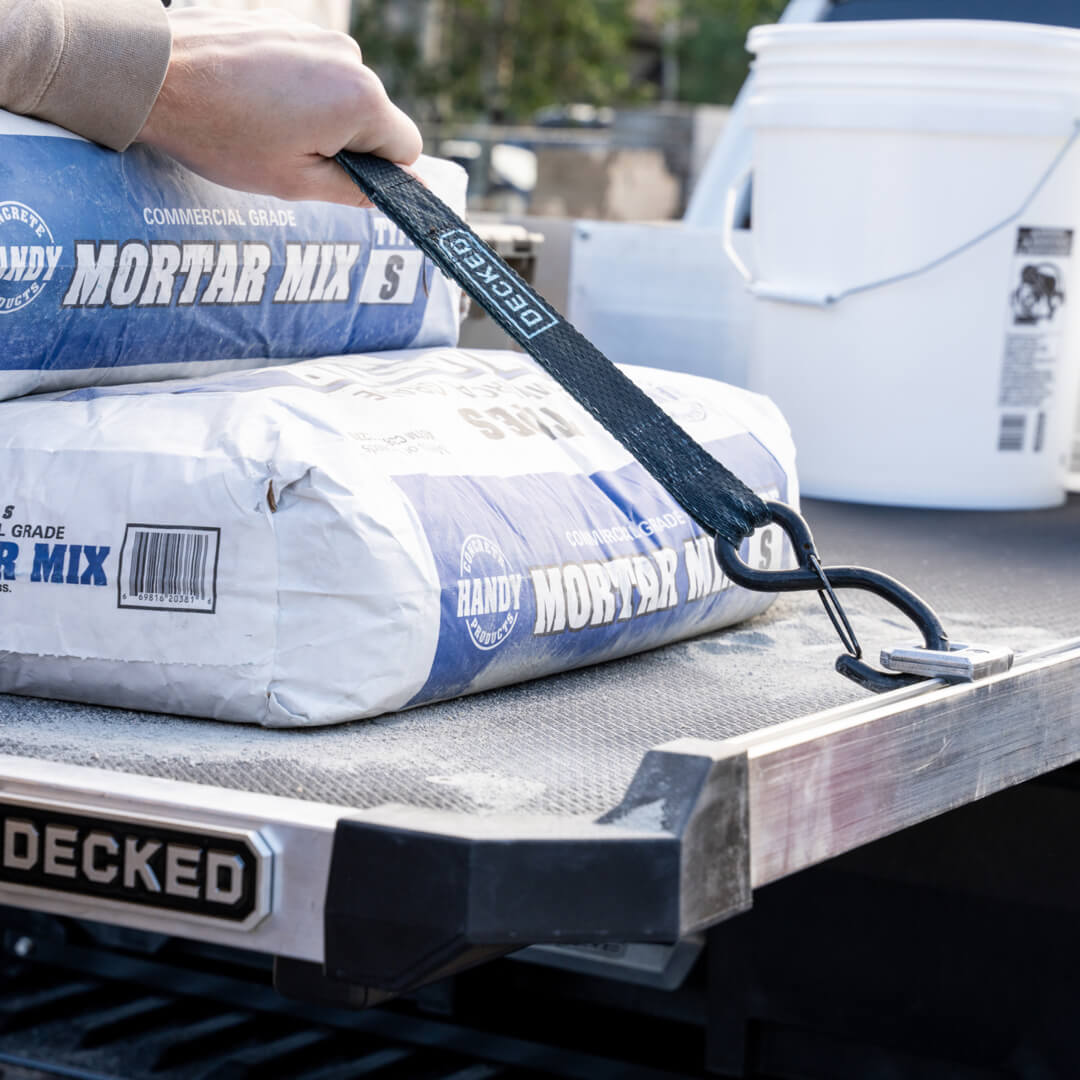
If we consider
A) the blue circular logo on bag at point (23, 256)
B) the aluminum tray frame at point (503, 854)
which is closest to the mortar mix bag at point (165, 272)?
the blue circular logo on bag at point (23, 256)

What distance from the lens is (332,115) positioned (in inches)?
61.4

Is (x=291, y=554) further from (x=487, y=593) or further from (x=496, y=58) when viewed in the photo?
(x=496, y=58)

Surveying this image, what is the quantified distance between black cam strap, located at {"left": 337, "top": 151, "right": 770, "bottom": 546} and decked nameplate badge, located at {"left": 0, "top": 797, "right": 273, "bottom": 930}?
0.55 m

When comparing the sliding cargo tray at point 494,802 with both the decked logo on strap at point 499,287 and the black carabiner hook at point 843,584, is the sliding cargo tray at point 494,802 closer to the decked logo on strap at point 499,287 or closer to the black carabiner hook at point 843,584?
the black carabiner hook at point 843,584

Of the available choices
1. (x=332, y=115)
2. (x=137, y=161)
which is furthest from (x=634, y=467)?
(x=137, y=161)

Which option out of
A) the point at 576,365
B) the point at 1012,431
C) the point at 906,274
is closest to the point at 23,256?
the point at 576,365

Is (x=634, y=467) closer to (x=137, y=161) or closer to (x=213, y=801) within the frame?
(x=137, y=161)

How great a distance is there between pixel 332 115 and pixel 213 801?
0.74m

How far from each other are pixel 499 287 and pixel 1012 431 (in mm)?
1328

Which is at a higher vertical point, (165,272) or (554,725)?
(165,272)

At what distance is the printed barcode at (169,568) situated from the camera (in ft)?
4.42

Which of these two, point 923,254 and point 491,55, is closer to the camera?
point 923,254

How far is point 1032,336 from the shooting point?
2.60 meters

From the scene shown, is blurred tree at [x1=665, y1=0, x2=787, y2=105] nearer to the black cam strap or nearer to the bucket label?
the bucket label
